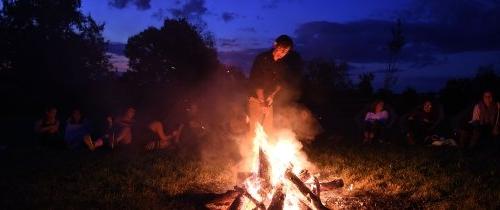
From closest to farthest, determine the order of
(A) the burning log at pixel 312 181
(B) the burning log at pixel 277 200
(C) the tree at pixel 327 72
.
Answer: (B) the burning log at pixel 277 200
(A) the burning log at pixel 312 181
(C) the tree at pixel 327 72

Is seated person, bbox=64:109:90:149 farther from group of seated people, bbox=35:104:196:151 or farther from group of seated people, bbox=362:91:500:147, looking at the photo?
group of seated people, bbox=362:91:500:147

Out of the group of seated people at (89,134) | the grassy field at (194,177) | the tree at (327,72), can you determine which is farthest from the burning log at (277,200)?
the tree at (327,72)

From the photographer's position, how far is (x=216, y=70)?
94.2 ft

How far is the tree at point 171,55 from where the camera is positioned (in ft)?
95.9

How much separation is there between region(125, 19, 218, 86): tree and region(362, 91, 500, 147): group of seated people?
50.3ft

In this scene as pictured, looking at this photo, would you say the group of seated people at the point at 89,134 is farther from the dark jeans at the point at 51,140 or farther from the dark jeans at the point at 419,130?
the dark jeans at the point at 419,130

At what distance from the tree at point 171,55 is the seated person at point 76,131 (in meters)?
14.8

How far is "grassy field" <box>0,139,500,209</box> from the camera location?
6496 mm

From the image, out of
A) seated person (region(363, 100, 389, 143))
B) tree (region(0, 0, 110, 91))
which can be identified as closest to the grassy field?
seated person (region(363, 100, 389, 143))

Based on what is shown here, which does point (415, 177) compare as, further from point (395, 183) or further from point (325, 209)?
point (325, 209)

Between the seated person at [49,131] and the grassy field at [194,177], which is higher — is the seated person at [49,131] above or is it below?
above

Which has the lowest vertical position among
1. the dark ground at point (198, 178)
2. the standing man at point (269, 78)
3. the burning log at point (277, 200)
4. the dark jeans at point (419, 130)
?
the dark ground at point (198, 178)

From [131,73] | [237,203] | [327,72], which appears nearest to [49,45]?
[131,73]

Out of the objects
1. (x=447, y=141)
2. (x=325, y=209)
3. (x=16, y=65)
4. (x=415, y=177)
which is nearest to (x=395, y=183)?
(x=415, y=177)
